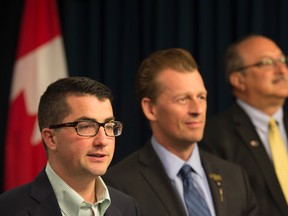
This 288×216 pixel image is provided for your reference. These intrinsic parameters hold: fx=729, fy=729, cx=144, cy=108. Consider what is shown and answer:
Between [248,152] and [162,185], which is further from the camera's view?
[248,152]

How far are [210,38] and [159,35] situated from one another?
0.36m

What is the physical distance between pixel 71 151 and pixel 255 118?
1895 mm

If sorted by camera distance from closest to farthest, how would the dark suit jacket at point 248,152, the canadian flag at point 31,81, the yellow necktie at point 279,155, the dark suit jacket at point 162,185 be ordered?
the dark suit jacket at point 162,185
the dark suit jacket at point 248,152
the yellow necktie at point 279,155
the canadian flag at point 31,81

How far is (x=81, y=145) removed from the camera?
2750 mm

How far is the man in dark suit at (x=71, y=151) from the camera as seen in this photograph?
9.01ft

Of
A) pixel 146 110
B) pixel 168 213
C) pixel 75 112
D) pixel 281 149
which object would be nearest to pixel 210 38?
pixel 281 149

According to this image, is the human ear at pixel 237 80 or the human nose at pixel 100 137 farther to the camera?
the human ear at pixel 237 80

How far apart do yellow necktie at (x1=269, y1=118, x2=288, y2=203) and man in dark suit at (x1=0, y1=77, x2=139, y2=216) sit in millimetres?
1651

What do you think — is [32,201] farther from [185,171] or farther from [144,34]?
[144,34]

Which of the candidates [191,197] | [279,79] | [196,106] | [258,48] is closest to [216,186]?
[191,197]

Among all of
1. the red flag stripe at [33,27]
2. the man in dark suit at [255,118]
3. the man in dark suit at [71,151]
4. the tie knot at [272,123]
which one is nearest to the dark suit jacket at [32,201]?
the man in dark suit at [71,151]

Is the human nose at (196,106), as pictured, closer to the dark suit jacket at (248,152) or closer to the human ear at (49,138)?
the dark suit jacket at (248,152)

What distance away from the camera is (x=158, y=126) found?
370 cm

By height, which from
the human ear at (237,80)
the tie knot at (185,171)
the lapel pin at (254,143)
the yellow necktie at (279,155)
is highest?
the human ear at (237,80)
